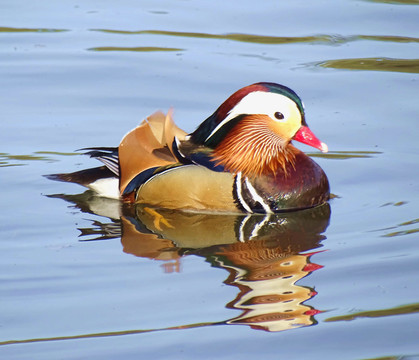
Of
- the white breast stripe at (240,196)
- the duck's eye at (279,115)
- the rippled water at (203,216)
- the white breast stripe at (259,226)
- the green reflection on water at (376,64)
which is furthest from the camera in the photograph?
the green reflection on water at (376,64)

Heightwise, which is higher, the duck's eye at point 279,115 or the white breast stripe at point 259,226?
the duck's eye at point 279,115

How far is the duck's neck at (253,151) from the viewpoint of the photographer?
683 cm

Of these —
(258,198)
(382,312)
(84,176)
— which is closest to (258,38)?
(84,176)

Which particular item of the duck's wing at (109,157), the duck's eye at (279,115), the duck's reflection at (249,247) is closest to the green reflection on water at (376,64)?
the duck's eye at (279,115)

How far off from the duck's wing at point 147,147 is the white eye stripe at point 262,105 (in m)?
0.30

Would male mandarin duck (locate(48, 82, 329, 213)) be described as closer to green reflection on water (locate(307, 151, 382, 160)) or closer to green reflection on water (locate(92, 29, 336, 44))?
green reflection on water (locate(307, 151, 382, 160))

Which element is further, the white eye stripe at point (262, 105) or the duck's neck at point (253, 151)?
the duck's neck at point (253, 151)

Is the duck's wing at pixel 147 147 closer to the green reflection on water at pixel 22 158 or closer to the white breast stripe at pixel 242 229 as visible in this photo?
the white breast stripe at pixel 242 229

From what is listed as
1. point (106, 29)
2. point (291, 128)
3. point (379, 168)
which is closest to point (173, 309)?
point (291, 128)

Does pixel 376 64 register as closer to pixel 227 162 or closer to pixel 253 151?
pixel 253 151

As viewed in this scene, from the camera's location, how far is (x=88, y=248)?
591 centimetres

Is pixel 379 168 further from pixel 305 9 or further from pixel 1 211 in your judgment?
pixel 305 9

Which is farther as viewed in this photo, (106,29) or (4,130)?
(106,29)

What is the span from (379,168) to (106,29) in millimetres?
4384
